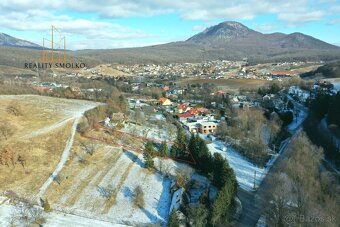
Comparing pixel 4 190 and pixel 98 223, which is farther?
pixel 4 190

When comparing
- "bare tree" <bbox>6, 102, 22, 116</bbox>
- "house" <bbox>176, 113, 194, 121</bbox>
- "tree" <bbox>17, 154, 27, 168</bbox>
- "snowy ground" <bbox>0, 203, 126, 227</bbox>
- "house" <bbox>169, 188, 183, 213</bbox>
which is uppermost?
"bare tree" <bbox>6, 102, 22, 116</bbox>

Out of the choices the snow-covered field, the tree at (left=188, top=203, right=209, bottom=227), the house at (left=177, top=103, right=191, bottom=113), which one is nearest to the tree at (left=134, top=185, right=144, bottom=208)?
the tree at (left=188, top=203, right=209, bottom=227)

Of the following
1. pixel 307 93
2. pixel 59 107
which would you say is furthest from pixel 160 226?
pixel 307 93

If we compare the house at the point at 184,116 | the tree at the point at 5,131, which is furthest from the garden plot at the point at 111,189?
the house at the point at 184,116

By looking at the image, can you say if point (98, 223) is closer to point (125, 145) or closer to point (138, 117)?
point (125, 145)

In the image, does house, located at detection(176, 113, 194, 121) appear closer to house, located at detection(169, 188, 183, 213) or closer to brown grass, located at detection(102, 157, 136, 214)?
brown grass, located at detection(102, 157, 136, 214)

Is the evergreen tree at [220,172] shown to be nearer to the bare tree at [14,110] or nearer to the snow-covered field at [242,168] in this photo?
the snow-covered field at [242,168]

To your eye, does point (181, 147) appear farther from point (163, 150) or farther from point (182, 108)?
point (182, 108)

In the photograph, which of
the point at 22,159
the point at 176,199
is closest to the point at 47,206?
the point at 22,159

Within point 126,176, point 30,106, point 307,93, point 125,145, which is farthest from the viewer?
point 307,93
